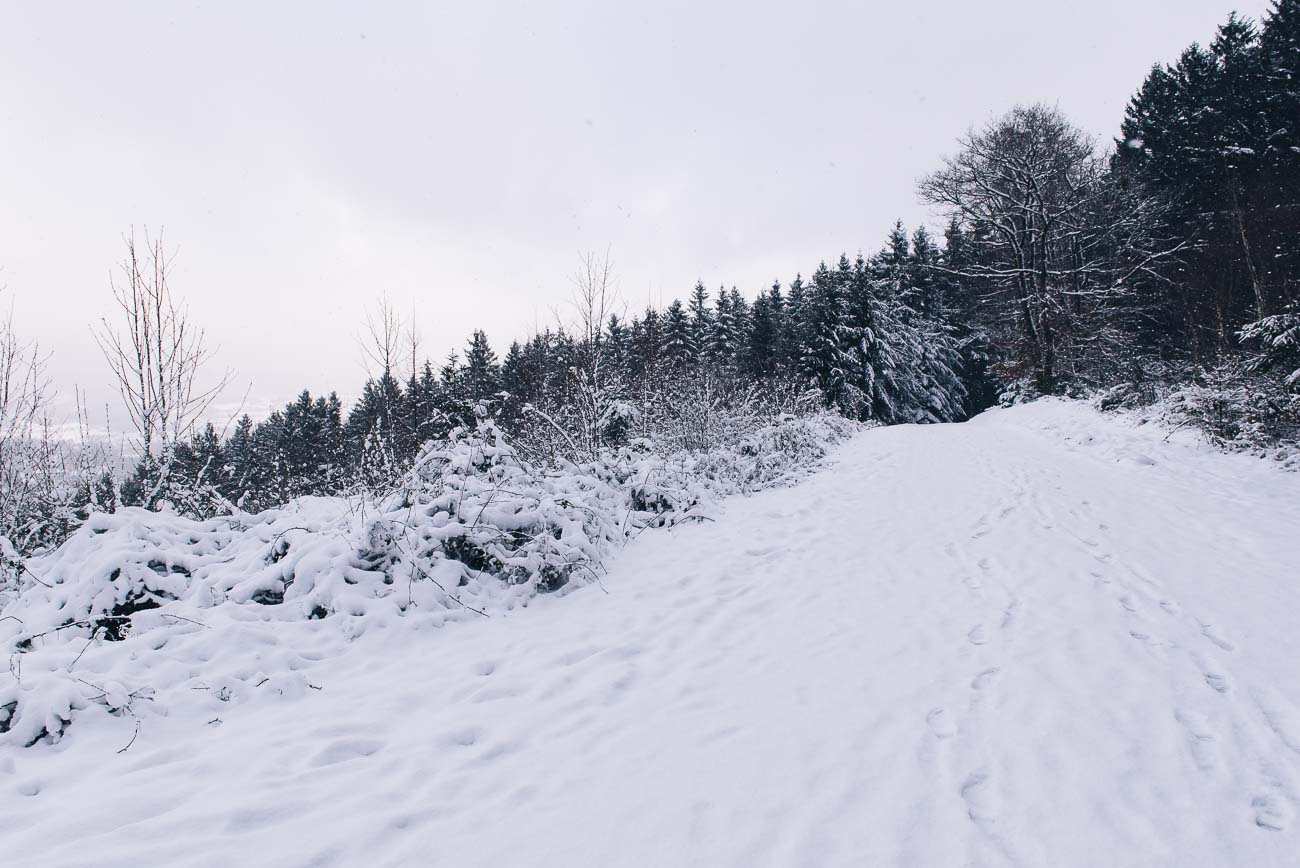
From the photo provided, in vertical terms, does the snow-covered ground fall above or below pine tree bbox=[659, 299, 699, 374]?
below

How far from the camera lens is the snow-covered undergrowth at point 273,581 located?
3.03 m

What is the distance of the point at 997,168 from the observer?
64.5 ft

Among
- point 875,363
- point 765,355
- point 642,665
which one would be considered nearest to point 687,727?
point 642,665

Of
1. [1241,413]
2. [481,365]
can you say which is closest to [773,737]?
[1241,413]

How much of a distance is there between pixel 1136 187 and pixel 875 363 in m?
11.4

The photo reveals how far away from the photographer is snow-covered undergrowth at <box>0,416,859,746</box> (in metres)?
3.03

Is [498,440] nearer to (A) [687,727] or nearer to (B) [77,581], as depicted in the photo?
(B) [77,581]

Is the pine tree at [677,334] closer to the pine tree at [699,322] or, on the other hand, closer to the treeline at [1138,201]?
the pine tree at [699,322]

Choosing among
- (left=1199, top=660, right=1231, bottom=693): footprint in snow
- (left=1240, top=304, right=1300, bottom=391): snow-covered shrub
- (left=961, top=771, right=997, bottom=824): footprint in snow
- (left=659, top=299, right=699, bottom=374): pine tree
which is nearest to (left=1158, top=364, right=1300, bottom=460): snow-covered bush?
(left=1240, top=304, right=1300, bottom=391): snow-covered shrub

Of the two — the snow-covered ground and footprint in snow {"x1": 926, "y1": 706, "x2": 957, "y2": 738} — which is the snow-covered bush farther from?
footprint in snow {"x1": 926, "y1": 706, "x2": 957, "y2": 738}

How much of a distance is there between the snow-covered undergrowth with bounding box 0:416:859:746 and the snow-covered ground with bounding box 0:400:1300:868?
21cm

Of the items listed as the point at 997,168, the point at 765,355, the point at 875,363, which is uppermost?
the point at 997,168

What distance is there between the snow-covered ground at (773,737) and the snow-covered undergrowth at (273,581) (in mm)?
212

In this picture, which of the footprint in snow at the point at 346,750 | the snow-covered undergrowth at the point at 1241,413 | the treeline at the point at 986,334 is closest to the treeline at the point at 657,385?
the treeline at the point at 986,334
